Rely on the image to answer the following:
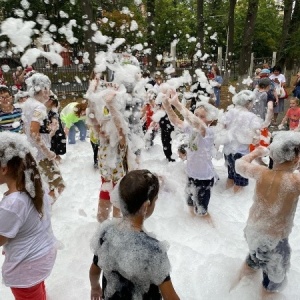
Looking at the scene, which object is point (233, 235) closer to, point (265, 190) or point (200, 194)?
point (200, 194)

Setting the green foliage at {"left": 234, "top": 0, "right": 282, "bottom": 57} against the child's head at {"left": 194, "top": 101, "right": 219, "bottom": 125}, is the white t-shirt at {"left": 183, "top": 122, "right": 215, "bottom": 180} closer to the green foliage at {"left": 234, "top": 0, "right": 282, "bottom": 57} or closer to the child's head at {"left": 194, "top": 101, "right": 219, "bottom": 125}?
the child's head at {"left": 194, "top": 101, "right": 219, "bottom": 125}

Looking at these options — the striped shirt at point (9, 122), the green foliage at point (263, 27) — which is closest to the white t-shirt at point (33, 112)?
the striped shirt at point (9, 122)

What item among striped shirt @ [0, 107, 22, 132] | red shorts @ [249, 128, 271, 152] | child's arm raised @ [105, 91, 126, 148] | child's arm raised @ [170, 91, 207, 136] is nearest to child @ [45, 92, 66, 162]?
striped shirt @ [0, 107, 22, 132]

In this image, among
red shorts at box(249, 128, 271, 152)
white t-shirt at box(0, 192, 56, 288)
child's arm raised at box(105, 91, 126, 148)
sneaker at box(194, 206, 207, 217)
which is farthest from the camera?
red shorts at box(249, 128, 271, 152)

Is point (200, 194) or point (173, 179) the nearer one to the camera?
point (200, 194)

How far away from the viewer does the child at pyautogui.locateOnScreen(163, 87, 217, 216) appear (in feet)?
12.6

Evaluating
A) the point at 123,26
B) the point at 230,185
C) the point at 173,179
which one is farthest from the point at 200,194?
the point at 123,26

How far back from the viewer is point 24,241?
2094mm

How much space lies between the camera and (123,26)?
24.5 m

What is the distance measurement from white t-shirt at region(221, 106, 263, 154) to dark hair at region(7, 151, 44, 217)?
337 cm

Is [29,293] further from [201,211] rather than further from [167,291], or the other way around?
[201,211]

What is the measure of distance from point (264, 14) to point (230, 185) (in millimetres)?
29628

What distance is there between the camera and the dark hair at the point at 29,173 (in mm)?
1995

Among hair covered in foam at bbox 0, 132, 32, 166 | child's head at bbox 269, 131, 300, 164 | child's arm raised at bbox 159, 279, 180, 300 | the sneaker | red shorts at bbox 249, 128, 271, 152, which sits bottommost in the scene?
the sneaker
